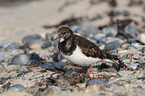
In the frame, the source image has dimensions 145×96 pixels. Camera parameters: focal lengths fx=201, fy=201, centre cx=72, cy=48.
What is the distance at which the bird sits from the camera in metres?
3.72

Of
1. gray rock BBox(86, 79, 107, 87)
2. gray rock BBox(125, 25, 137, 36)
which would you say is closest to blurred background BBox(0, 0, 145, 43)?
gray rock BBox(125, 25, 137, 36)

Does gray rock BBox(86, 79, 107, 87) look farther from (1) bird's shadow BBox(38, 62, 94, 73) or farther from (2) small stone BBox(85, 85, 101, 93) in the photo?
(1) bird's shadow BBox(38, 62, 94, 73)

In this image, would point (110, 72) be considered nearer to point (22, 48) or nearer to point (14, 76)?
point (14, 76)

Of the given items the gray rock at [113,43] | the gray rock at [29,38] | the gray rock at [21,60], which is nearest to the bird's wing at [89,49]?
the gray rock at [113,43]

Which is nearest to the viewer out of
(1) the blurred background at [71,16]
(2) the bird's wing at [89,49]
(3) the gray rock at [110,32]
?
(2) the bird's wing at [89,49]

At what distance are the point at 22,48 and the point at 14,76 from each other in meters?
2.24

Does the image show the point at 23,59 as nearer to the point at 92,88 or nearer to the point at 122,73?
the point at 92,88

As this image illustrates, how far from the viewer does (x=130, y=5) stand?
439 inches

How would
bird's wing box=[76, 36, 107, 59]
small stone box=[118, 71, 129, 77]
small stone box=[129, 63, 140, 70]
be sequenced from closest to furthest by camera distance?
bird's wing box=[76, 36, 107, 59], small stone box=[118, 71, 129, 77], small stone box=[129, 63, 140, 70]

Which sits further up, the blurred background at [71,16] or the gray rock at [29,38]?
the blurred background at [71,16]

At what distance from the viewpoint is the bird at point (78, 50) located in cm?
372

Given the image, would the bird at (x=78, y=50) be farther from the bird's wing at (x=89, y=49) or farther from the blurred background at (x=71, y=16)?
the blurred background at (x=71, y=16)

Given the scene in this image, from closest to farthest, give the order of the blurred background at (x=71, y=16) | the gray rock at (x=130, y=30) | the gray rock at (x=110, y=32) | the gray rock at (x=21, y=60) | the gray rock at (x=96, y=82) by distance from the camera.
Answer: the gray rock at (x=96, y=82) → the gray rock at (x=21, y=60) → the gray rock at (x=130, y=30) → the gray rock at (x=110, y=32) → the blurred background at (x=71, y=16)

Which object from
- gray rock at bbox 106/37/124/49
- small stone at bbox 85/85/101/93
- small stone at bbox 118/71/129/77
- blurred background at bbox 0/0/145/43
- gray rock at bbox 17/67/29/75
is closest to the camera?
small stone at bbox 85/85/101/93
